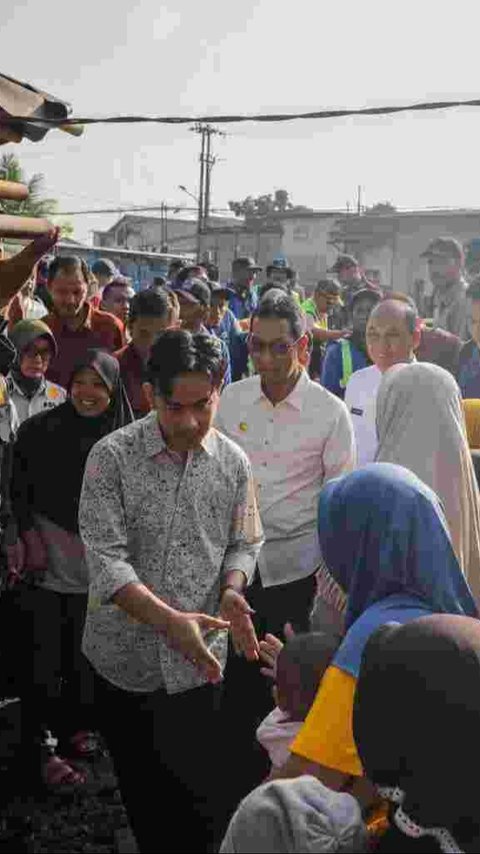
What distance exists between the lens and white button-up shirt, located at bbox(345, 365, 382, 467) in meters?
4.98

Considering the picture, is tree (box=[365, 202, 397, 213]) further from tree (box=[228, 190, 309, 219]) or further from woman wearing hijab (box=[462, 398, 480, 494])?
woman wearing hijab (box=[462, 398, 480, 494])

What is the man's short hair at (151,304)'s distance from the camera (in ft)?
16.4

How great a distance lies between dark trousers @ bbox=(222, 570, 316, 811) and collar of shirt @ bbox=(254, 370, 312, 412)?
663 millimetres

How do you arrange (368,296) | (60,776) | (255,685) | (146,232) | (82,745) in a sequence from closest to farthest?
(255,685)
(60,776)
(82,745)
(368,296)
(146,232)

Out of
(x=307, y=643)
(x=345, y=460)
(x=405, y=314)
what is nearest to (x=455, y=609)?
(x=307, y=643)

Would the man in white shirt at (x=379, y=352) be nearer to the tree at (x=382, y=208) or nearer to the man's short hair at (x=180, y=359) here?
the man's short hair at (x=180, y=359)

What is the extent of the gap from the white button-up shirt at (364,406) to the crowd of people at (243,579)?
0.05 feet

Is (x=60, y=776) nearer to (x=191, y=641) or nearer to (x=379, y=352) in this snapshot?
(x=191, y=641)

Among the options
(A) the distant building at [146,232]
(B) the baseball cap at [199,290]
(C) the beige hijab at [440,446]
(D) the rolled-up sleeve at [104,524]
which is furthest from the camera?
(A) the distant building at [146,232]

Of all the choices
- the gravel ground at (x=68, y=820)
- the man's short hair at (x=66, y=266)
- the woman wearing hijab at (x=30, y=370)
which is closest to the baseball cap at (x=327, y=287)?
the man's short hair at (x=66, y=266)

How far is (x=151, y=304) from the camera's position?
500cm

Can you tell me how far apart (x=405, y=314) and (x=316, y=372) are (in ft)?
15.7

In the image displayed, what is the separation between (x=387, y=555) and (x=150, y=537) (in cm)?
88

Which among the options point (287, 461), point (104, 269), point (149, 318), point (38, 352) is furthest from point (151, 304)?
point (104, 269)
